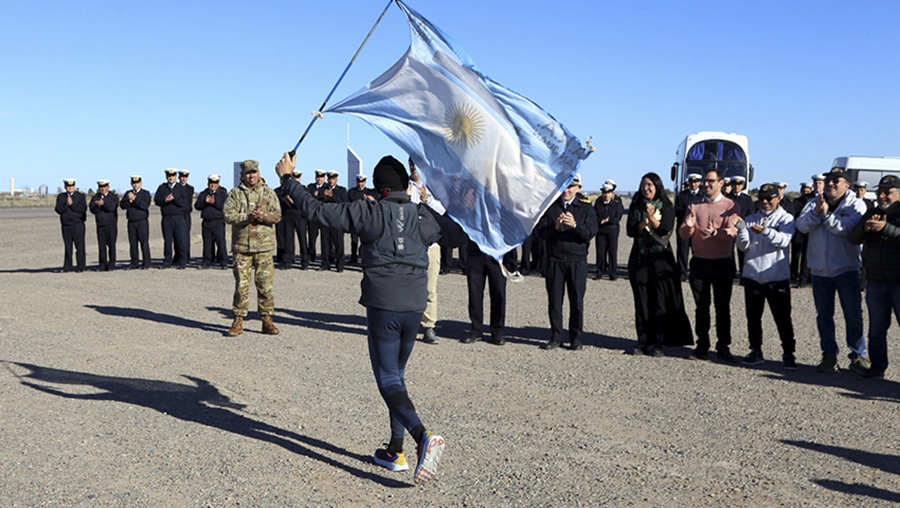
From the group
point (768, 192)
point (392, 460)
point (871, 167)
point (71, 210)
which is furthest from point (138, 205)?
point (871, 167)

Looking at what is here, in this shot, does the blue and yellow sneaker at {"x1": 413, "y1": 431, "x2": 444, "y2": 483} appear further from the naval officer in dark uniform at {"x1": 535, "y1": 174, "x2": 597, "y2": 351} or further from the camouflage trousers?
the camouflage trousers

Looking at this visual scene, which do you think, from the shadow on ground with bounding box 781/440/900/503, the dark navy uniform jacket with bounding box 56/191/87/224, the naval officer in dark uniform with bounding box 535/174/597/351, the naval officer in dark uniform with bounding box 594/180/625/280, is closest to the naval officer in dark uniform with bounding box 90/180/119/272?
the dark navy uniform jacket with bounding box 56/191/87/224

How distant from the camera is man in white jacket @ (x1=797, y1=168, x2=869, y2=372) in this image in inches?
344

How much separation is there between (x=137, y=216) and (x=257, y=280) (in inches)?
369

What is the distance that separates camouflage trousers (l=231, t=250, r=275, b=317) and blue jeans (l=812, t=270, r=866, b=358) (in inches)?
239

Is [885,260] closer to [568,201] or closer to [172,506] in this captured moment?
[568,201]

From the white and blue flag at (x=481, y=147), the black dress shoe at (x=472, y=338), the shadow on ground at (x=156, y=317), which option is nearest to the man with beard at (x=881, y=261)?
the white and blue flag at (x=481, y=147)

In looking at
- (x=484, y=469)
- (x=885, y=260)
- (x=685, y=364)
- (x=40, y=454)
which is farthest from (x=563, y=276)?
(x=40, y=454)

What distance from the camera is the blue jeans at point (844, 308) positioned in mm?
8797

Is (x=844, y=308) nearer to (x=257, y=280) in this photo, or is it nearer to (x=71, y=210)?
(x=257, y=280)

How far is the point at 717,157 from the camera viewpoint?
88.4 feet

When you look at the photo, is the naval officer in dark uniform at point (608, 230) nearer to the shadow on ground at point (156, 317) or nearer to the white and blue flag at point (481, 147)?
the shadow on ground at point (156, 317)

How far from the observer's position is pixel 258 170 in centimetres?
1079

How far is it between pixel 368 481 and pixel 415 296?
117 centimetres
